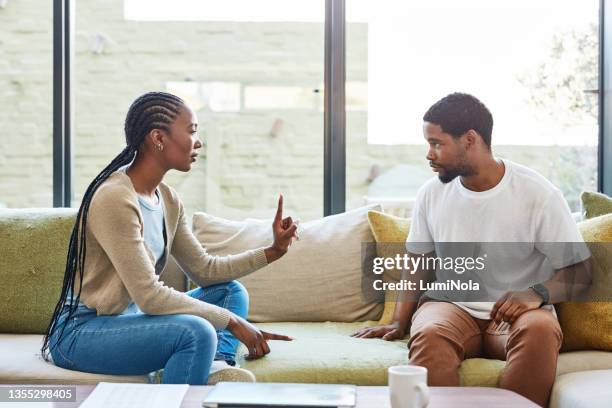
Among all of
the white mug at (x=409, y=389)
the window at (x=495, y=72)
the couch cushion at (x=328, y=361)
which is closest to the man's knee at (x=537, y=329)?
the couch cushion at (x=328, y=361)

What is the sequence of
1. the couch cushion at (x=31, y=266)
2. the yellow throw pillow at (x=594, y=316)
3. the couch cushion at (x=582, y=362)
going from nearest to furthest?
the couch cushion at (x=582, y=362) < the yellow throw pillow at (x=594, y=316) < the couch cushion at (x=31, y=266)

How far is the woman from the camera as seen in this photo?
6.24ft

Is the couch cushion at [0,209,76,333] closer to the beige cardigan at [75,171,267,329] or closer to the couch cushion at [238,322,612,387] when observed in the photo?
the beige cardigan at [75,171,267,329]

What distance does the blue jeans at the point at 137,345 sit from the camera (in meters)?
1.87

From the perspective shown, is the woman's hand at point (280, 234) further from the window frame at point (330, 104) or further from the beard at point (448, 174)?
the window frame at point (330, 104)

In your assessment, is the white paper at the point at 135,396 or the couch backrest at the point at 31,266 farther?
the couch backrest at the point at 31,266

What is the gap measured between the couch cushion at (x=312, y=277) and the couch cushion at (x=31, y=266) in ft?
1.63

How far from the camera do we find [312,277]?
2703 millimetres

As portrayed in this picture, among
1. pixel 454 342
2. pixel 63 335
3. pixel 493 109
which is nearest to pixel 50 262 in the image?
pixel 63 335

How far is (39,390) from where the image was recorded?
1.66 metres

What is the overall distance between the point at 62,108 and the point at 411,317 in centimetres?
169

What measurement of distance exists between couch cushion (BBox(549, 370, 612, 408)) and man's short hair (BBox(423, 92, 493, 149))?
28.9 inches

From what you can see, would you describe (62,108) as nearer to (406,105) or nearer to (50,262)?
(50,262)

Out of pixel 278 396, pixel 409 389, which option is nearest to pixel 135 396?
pixel 278 396
